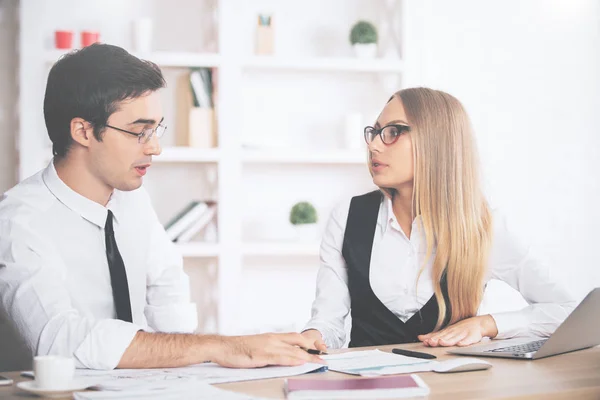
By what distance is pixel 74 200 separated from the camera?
6.44ft

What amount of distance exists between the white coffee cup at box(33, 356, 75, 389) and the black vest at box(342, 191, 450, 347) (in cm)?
103

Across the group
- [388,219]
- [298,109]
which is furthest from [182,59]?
[388,219]

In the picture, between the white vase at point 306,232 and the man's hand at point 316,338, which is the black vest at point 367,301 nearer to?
the man's hand at point 316,338

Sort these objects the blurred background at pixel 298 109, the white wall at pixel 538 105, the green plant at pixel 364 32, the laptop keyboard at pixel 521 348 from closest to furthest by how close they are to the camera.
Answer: the laptop keyboard at pixel 521 348 < the blurred background at pixel 298 109 < the green plant at pixel 364 32 < the white wall at pixel 538 105

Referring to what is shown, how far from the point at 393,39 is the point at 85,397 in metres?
3.13

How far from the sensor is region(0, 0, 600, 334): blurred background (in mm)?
3732

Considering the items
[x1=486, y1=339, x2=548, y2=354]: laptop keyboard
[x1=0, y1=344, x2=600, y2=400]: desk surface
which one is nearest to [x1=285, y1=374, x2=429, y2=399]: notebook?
[x1=0, y1=344, x2=600, y2=400]: desk surface

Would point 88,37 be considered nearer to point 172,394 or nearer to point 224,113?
point 224,113

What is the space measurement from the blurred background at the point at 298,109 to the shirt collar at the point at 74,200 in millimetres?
1679

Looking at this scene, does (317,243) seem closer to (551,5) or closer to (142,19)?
(142,19)

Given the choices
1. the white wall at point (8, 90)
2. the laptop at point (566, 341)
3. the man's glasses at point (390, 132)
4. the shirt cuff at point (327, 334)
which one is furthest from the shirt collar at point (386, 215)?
the white wall at point (8, 90)

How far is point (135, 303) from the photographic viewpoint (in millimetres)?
2154

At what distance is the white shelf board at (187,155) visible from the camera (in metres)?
3.70

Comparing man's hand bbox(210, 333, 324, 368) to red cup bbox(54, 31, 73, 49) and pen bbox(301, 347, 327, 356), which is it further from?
red cup bbox(54, 31, 73, 49)
